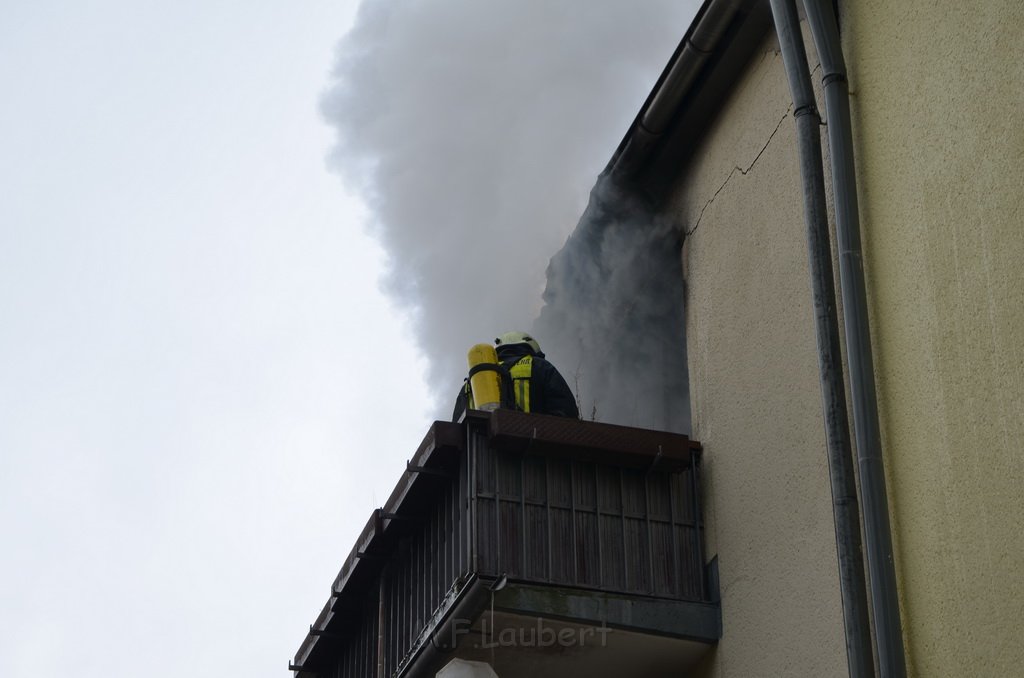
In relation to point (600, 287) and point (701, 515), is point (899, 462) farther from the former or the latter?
point (600, 287)

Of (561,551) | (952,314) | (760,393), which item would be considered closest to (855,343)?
(952,314)

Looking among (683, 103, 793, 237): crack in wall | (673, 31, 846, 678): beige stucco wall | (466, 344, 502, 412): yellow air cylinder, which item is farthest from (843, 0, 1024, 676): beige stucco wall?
(466, 344, 502, 412): yellow air cylinder

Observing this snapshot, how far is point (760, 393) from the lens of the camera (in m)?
7.73

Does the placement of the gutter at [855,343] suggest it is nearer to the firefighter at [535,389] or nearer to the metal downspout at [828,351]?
the metal downspout at [828,351]

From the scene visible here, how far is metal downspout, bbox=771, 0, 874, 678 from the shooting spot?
612cm

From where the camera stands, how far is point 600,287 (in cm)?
1059

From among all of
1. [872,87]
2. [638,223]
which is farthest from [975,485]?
[638,223]

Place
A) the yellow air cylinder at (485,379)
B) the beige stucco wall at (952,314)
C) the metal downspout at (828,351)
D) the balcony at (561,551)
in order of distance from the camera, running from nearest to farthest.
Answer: the beige stucco wall at (952,314) < the metal downspout at (828,351) < the balcony at (561,551) < the yellow air cylinder at (485,379)

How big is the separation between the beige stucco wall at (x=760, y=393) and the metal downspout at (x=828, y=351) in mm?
416

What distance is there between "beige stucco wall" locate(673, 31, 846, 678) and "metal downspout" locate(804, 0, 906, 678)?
58 centimetres

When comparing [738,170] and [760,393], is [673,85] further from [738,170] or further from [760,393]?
[760,393]

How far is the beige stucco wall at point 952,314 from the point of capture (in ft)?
18.4

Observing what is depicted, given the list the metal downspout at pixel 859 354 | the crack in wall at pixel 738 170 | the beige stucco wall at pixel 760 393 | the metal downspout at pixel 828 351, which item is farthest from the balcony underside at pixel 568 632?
the crack in wall at pixel 738 170

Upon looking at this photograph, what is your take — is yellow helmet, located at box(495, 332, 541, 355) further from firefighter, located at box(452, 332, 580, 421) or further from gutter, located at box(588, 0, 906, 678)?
gutter, located at box(588, 0, 906, 678)
